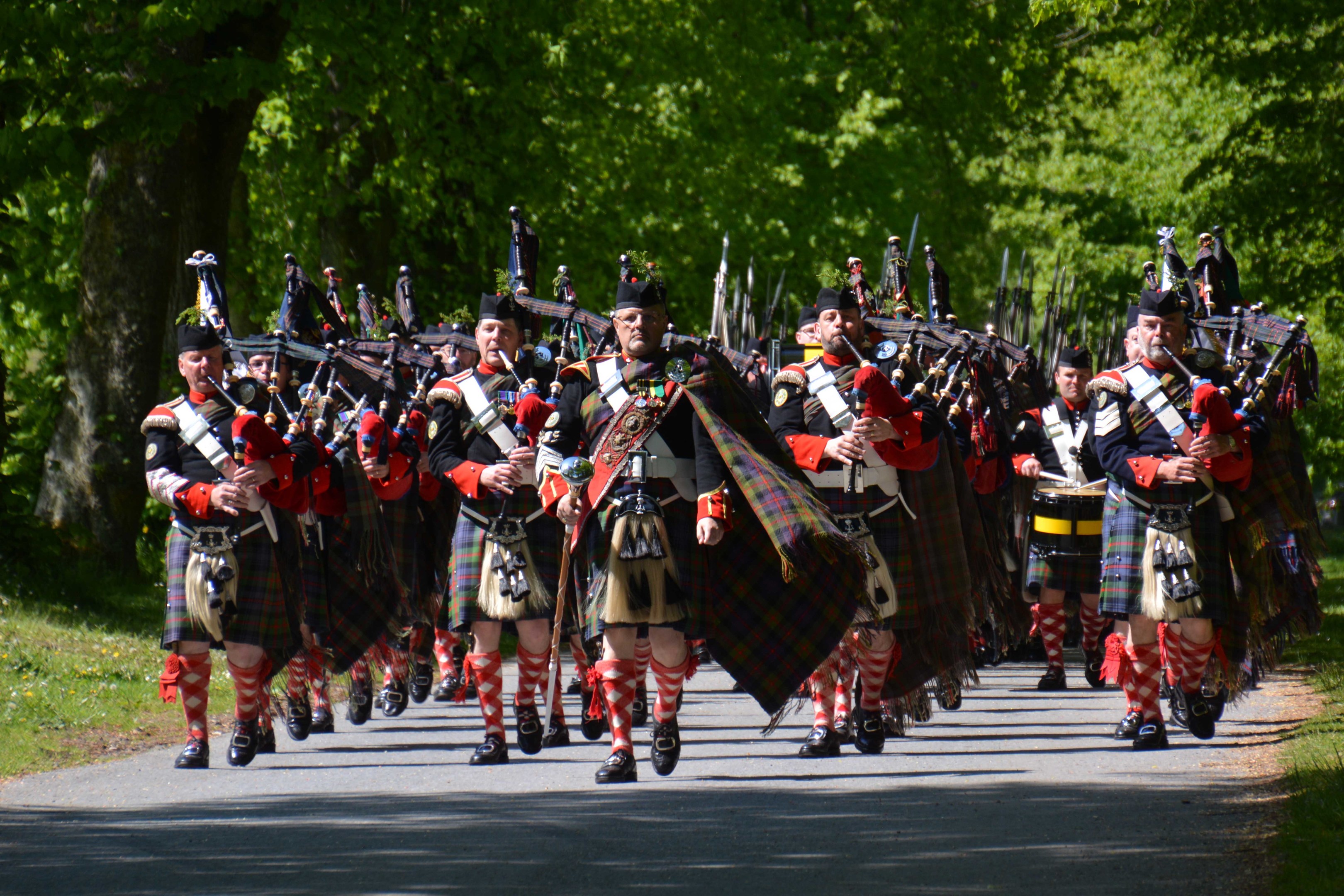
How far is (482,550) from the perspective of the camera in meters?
8.39

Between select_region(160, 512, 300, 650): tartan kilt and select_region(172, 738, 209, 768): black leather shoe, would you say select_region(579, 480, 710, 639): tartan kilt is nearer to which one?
select_region(160, 512, 300, 650): tartan kilt

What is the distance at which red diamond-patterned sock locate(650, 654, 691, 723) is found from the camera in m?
7.48

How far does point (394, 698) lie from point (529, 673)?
6.36 feet

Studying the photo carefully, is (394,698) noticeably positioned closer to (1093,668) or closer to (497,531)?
(497,531)

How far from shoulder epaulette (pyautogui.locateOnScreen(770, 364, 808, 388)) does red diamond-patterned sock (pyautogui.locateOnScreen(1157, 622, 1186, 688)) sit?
1.92 metres

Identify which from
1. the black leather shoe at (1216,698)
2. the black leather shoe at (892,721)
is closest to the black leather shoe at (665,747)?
the black leather shoe at (892,721)

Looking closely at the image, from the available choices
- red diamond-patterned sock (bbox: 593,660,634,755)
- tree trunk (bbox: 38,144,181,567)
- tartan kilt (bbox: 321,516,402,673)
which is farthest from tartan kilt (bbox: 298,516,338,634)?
tree trunk (bbox: 38,144,181,567)

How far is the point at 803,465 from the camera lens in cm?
845

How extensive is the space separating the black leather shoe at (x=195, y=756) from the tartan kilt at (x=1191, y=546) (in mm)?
3936

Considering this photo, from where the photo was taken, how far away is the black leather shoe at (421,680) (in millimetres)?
10586

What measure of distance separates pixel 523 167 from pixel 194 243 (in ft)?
22.3

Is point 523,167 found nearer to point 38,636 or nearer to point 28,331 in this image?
point 28,331

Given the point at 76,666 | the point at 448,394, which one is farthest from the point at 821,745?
the point at 76,666

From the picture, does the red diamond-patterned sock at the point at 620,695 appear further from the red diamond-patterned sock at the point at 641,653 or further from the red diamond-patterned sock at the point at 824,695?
the red diamond-patterned sock at the point at 824,695
